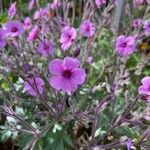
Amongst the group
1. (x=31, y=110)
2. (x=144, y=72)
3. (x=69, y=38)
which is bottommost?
(x=144, y=72)

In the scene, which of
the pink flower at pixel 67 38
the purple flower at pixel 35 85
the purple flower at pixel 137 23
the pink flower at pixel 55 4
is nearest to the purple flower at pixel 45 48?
the pink flower at pixel 67 38

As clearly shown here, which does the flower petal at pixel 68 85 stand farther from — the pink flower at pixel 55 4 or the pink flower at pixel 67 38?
the pink flower at pixel 55 4

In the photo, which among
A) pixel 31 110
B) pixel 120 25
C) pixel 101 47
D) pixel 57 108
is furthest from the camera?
pixel 120 25

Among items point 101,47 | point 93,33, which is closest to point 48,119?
point 93,33

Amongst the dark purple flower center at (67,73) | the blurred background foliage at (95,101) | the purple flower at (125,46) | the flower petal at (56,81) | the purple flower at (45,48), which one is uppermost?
the dark purple flower center at (67,73)

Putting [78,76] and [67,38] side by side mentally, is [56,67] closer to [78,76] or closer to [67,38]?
[78,76]

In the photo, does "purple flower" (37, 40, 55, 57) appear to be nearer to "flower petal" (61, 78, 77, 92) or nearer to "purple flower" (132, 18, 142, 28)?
"flower petal" (61, 78, 77, 92)

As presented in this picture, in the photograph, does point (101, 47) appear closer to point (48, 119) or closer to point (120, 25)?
point (120, 25)
